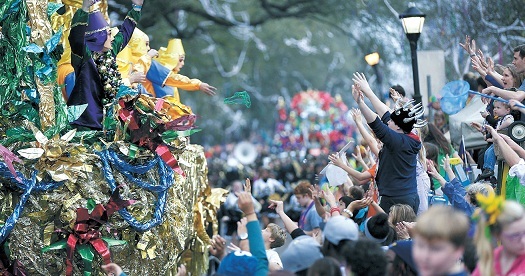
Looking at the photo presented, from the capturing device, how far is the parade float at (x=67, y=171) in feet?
31.2

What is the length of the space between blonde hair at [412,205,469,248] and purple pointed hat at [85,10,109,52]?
556 cm

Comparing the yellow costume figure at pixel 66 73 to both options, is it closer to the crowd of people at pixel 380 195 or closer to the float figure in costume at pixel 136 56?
the crowd of people at pixel 380 195

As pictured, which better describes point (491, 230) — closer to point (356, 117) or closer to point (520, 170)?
point (520, 170)

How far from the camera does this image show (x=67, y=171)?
952 centimetres

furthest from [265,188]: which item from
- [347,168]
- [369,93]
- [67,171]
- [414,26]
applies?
[67,171]

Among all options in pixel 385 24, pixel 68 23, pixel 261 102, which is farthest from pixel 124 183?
pixel 261 102

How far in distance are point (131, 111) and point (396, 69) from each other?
18.1m

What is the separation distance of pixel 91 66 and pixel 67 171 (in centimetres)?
126

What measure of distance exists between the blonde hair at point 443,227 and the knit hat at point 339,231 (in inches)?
55.8

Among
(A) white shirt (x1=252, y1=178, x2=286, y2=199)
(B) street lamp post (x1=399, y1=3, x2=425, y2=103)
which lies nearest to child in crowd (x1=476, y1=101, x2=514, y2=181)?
(B) street lamp post (x1=399, y1=3, x2=425, y2=103)

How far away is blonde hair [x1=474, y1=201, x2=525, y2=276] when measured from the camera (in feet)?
18.5

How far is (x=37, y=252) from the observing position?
958cm

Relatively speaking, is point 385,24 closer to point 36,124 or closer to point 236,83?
point 36,124

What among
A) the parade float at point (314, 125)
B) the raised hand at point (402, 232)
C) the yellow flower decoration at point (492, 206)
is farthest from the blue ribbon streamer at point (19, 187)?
the parade float at point (314, 125)
